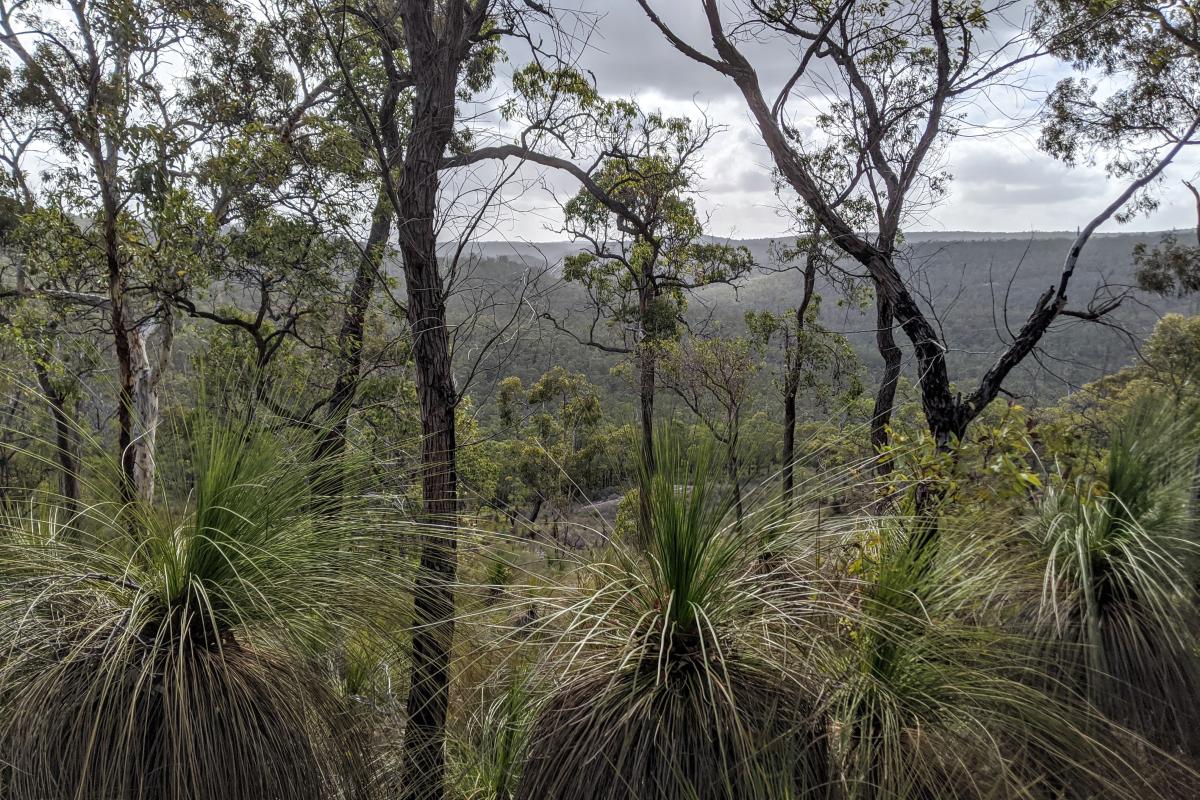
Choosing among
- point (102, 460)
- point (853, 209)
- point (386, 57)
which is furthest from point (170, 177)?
point (853, 209)

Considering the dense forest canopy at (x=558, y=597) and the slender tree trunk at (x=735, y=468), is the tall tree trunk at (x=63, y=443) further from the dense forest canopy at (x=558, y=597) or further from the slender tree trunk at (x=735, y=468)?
the slender tree trunk at (x=735, y=468)

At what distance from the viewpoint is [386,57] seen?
10.6ft

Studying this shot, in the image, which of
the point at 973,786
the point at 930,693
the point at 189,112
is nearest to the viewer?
the point at 973,786

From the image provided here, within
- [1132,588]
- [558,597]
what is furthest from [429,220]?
[1132,588]

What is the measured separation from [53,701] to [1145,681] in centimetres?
301

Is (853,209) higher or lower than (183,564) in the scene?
higher

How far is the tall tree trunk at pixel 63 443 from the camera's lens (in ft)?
6.22

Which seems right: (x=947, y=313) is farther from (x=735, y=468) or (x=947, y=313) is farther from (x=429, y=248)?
(x=735, y=468)

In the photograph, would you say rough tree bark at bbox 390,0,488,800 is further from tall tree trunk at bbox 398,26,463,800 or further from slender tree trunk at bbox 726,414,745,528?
slender tree trunk at bbox 726,414,745,528

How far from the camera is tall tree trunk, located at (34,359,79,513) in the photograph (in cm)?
190

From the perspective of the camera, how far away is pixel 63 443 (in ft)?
12.1

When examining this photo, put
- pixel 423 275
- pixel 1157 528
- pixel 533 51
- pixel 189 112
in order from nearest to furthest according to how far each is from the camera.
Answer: pixel 1157 528 → pixel 423 275 → pixel 533 51 → pixel 189 112

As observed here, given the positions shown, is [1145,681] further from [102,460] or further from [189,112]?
[189,112]

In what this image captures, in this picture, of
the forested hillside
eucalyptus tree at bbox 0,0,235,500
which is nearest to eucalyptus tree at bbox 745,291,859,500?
the forested hillside
